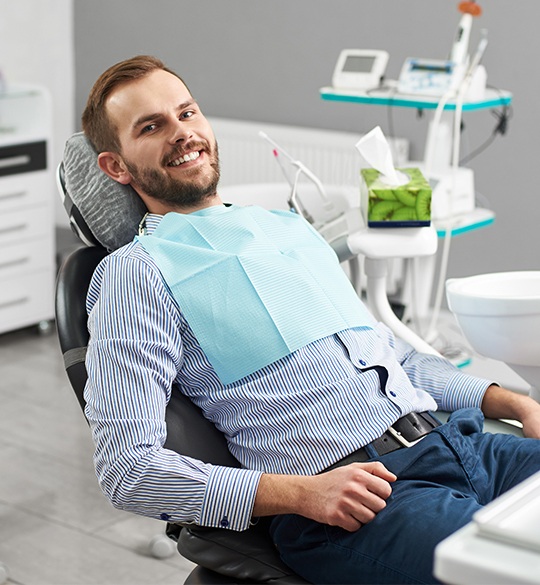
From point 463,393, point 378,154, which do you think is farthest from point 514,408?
point 378,154

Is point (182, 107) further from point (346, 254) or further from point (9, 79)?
point (9, 79)

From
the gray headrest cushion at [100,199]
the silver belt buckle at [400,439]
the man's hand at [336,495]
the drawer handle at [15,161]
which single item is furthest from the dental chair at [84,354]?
the drawer handle at [15,161]

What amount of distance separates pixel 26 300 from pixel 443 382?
2.54m

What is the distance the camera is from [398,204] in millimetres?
2004

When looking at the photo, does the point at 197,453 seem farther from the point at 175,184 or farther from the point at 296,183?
the point at 296,183

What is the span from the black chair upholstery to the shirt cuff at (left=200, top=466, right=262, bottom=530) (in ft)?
0.22

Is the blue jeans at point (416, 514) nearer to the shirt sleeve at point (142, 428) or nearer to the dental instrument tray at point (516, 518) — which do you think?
the shirt sleeve at point (142, 428)

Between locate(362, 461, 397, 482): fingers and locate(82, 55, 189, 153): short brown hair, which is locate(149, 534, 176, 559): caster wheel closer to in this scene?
locate(82, 55, 189, 153): short brown hair

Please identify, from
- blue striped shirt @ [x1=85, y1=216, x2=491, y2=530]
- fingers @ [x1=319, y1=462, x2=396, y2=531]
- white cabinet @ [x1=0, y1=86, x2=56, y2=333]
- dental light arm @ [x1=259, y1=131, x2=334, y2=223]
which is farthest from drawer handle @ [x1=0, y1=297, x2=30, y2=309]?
fingers @ [x1=319, y1=462, x2=396, y2=531]

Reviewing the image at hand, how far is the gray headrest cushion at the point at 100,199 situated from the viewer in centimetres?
166

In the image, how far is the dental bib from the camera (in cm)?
145

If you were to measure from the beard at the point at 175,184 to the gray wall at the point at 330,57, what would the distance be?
2.17 metres

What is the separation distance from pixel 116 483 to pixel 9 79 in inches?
138

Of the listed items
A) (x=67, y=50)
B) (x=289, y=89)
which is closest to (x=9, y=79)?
(x=67, y=50)
